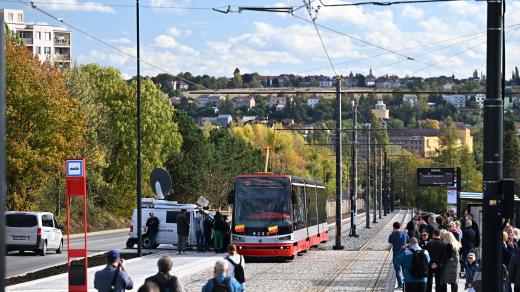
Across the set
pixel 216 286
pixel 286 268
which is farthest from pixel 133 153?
pixel 216 286

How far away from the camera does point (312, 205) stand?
5088 centimetres

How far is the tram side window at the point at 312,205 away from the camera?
49.2 metres

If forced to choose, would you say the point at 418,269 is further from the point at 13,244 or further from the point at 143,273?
the point at 13,244

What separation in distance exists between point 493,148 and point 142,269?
62.4 ft

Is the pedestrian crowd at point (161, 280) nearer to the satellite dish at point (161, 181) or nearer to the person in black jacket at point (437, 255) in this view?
the person in black jacket at point (437, 255)

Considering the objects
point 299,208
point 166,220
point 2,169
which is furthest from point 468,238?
point 166,220

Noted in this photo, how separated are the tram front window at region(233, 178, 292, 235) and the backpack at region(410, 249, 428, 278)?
19880mm

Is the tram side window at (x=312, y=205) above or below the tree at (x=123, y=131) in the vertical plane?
below

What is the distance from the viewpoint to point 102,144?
87.5 m

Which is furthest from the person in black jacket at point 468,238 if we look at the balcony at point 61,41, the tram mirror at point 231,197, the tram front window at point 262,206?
the balcony at point 61,41

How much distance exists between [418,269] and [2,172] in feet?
38.2

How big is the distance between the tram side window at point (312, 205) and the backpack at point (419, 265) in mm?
26080

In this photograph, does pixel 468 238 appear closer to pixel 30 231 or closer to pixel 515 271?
pixel 515 271

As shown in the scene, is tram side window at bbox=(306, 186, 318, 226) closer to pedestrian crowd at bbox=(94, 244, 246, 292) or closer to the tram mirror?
the tram mirror
